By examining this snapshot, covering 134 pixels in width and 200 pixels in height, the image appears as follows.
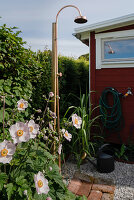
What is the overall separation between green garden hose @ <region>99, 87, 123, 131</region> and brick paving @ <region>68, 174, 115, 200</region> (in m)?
1.34

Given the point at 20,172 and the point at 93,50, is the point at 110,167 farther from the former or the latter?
the point at 93,50

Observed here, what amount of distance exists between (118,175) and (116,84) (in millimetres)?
1718

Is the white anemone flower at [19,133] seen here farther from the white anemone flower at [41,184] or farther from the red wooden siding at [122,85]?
the red wooden siding at [122,85]

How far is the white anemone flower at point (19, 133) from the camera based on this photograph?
0.93m

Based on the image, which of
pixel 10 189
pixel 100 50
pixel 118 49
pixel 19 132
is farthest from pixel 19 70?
pixel 118 49

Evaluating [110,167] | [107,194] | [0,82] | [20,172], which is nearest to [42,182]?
[20,172]

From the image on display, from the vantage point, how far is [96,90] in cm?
365

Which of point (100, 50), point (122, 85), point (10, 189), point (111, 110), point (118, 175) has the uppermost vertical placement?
point (100, 50)

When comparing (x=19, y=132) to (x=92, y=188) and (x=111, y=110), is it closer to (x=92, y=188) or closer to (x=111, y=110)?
(x=92, y=188)

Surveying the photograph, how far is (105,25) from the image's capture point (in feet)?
11.1

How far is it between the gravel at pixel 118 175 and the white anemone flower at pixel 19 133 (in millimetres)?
1199

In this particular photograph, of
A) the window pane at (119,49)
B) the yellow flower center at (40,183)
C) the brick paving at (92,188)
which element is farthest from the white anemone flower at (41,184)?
the window pane at (119,49)

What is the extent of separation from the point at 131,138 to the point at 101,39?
2.06 m

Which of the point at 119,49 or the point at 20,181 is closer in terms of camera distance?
the point at 20,181
